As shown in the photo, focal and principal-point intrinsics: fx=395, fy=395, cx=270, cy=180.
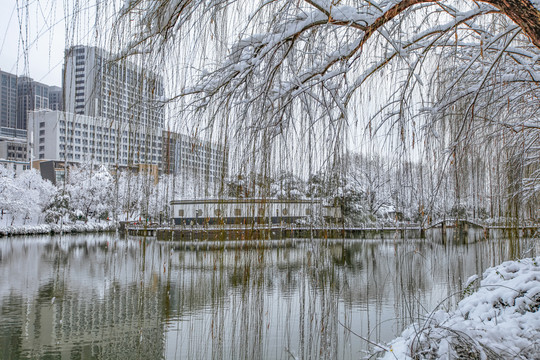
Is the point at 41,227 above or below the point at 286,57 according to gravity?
below

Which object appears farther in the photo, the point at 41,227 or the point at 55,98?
the point at 41,227

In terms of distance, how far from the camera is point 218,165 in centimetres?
224

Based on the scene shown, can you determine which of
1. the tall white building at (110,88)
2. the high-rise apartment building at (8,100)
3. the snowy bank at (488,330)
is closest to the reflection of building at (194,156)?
the tall white building at (110,88)

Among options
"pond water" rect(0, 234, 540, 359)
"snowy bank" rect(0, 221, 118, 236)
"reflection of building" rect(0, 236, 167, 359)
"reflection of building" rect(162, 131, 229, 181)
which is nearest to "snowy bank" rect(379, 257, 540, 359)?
"pond water" rect(0, 234, 540, 359)

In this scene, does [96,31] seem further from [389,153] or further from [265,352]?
[265,352]

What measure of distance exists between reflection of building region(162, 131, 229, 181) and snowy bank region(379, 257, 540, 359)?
160 cm

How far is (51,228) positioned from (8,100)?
29.7m

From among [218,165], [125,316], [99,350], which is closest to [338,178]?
[218,165]

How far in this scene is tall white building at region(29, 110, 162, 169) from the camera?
1.67m

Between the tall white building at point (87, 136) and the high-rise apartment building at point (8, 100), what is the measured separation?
0.24 ft

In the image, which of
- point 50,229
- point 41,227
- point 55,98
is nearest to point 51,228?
point 50,229

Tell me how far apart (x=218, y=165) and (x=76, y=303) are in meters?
7.77

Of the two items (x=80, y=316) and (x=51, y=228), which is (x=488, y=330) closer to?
(x=80, y=316)

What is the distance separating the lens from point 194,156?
7.44 feet
